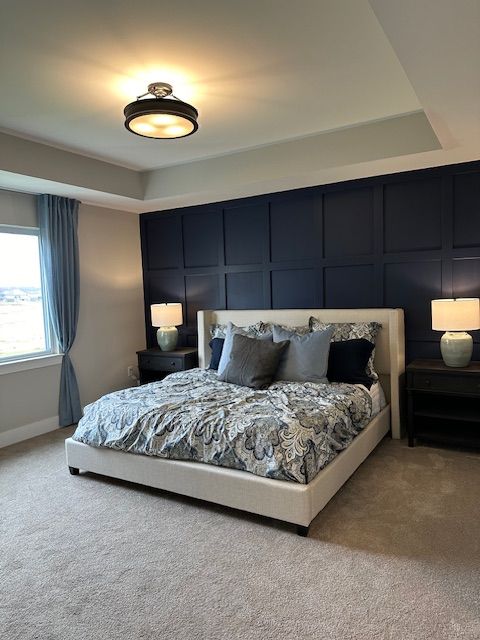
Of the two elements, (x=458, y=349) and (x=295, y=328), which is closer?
(x=458, y=349)

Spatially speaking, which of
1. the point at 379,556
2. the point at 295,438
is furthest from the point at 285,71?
the point at 379,556

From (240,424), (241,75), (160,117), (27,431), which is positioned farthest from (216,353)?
(241,75)

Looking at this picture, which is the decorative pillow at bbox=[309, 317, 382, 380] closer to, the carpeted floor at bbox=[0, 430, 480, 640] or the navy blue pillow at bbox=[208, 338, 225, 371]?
the navy blue pillow at bbox=[208, 338, 225, 371]

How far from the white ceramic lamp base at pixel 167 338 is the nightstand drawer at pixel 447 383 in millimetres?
2721

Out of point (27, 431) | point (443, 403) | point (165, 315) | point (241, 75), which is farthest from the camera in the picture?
point (165, 315)

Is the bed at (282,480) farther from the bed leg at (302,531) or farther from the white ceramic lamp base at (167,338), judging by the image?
the white ceramic lamp base at (167,338)

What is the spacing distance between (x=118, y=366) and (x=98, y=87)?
336 centimetres

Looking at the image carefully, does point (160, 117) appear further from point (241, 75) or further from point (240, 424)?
point (240, 424)

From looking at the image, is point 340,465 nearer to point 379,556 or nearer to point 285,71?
point 379,556

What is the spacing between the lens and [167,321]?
511cm

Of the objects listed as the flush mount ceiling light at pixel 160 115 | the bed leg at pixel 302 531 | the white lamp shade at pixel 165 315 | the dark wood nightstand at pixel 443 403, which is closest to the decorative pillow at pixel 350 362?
the dark wood nightstand at pixel 443 403

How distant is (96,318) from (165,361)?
93 cm

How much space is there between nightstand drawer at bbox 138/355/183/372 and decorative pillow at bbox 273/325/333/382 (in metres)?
1.55

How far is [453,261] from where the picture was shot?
394 cm
